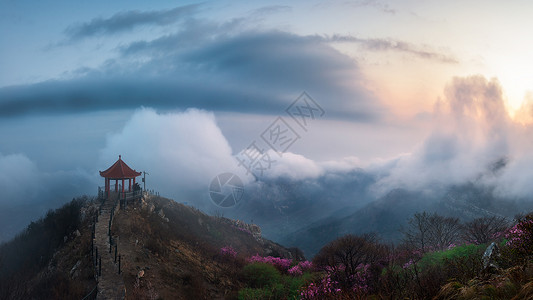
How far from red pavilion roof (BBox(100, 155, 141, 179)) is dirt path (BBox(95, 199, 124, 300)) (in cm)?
1012

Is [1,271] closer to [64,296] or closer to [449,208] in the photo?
[64,296]

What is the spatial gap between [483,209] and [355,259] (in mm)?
174038

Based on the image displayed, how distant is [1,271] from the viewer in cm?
2481

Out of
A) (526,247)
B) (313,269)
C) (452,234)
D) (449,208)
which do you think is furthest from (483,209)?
(526,247)

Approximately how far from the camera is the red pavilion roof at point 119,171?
1479 inches

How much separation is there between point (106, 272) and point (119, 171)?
20.8 metres

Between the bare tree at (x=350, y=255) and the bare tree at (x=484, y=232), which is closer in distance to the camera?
the bare tree at (x=350, y=255)

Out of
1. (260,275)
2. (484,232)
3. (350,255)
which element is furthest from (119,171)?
(484,232)

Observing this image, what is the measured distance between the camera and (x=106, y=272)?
63.5ft

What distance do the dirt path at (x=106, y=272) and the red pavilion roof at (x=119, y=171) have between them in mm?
10117

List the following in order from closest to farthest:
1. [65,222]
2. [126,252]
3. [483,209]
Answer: [126,252]
[65,222]
[483,209]

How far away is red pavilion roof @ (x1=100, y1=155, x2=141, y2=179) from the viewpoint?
37.6m

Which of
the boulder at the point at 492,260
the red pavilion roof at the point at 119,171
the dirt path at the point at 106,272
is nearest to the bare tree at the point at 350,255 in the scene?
the boulder at the point at 492,260

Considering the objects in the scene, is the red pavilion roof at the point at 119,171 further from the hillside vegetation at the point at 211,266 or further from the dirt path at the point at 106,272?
the dirt path at the point at 106,272
